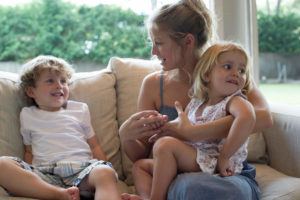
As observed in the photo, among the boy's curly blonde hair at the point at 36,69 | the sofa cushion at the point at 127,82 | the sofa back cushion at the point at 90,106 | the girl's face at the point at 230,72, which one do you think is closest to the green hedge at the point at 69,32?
the sofa cushion at the point at 127,82

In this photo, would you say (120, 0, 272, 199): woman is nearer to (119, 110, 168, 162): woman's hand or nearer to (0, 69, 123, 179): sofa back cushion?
(119, 110, 168, 162): woman's hand

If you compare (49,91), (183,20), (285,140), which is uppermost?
(183,20)

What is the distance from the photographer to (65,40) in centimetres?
387

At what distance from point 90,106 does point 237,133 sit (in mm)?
852

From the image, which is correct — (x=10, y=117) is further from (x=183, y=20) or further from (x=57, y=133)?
(x=183, y=20)

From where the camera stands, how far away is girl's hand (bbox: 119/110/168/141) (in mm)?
1405

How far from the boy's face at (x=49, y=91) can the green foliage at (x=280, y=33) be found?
1.60 metres

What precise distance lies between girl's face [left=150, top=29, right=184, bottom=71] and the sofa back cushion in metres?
0.46

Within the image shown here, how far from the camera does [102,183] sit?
4.71 feet

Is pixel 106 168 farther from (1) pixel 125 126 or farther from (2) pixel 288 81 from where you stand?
(2) pixel 288 81

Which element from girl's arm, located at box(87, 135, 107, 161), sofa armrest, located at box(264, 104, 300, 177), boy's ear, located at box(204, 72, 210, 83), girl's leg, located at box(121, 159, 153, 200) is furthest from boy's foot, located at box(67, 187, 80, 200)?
sofa armrest, located at box(264, 104, 300, 177)

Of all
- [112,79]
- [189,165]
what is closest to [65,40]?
[112,79]

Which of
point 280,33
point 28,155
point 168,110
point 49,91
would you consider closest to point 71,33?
point 280,33

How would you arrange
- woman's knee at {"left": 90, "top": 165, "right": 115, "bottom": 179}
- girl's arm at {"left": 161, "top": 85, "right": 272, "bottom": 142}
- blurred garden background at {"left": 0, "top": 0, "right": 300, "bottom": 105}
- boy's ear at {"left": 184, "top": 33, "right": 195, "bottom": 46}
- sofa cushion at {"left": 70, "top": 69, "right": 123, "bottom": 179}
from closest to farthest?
girl's arm at {"left": 161, "top": 85, "right": 272, "bottom": 142} < woman's knee at {"left": 90, "top": 165, "right": 115, "bottom": 179} < boy's ear at {"left": 184, "top": 33, "right": 195, "bottom": 46} < sofa cushion at {"left": 70, "top": 69, "right": 123, "bottom": 179} < blurred garden background at {"left": 0, "top": 0, "right": 300, "bottom": 105}
